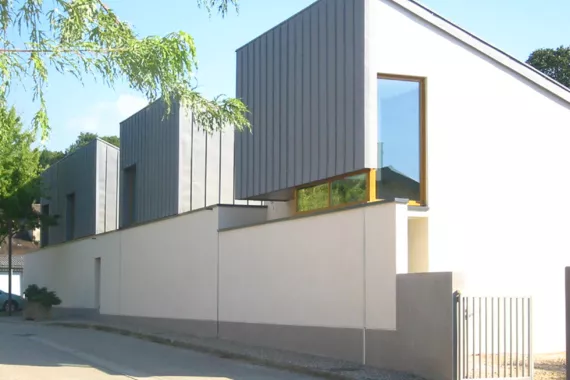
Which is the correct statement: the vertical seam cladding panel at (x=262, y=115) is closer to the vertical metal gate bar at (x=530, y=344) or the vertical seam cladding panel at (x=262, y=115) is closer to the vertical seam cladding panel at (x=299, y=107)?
the vertical seam cladding panel at (x=299, y=107)

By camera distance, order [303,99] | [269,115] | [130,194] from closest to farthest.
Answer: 1. [303,99]
2. [269,115]
3. [130,194]

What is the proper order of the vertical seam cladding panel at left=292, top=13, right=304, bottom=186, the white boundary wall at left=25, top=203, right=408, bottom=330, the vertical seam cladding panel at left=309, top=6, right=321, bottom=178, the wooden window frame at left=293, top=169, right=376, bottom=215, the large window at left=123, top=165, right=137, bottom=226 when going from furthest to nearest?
the large window at left=123, top=165, right=137, bottom=226 → the vertical seam cladding panel at left=292, top=13, right=304, bottom=186 → the vertical seam cladding panel at left=309, top=6, right=321, bottom=178 → the wooden window frame at left=293, top=169, right=376, bottom=215 → the white boundary wall at left=25, top=203, right=408, bottom=330

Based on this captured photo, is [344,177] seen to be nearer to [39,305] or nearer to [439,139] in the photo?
[439,139]

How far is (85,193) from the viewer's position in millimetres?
32531

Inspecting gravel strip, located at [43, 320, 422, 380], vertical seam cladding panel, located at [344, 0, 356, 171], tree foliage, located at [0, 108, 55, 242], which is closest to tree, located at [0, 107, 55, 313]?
tree foliage, located at [0, 108, 55, 242]

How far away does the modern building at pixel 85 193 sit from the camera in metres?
31.1

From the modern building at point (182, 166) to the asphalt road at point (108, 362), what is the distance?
178 inches

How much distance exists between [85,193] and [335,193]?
19.2m

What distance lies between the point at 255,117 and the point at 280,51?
1.77 meters

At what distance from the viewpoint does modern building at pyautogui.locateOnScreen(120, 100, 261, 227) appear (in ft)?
75.4

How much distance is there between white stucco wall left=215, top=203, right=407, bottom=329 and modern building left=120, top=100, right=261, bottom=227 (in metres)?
3.66

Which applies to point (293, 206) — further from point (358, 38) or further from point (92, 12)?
point (92, 12)

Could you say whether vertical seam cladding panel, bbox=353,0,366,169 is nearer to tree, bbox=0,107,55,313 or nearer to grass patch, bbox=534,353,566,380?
grass patch, bbox=534,353,566,380

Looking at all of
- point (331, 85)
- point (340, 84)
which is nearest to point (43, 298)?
point (331, 85)
